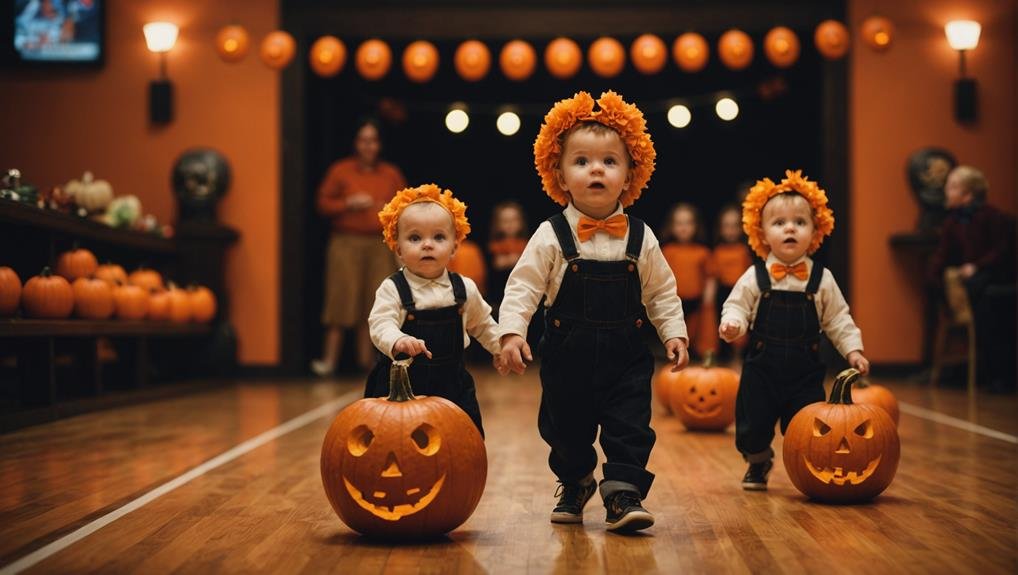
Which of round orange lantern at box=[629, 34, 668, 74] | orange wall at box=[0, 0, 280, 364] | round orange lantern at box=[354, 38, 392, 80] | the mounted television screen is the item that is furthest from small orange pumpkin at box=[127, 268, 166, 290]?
round orange lantern at box=[629, 34, 668, 74]

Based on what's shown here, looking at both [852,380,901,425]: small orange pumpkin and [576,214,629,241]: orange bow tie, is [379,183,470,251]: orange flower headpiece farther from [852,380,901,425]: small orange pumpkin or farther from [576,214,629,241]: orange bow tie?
[852,380,901,425]: small orange pumpkin

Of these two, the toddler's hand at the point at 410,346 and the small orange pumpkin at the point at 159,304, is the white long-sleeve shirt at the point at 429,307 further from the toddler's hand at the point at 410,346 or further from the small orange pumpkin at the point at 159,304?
the small orange pumpkin at the point at 159,304

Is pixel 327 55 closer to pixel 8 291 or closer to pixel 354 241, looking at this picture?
pixel 354 241

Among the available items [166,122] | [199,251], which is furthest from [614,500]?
[166,122]

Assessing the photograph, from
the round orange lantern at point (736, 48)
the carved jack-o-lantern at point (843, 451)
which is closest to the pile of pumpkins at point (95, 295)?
the carved jack-o-lantern at point (843, 451)

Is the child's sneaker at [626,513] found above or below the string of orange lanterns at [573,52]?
below

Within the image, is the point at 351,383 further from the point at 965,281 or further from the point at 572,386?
the point at 572,386

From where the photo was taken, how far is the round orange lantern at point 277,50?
8.97 metres

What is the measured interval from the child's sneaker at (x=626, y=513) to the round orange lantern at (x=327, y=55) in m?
6.57

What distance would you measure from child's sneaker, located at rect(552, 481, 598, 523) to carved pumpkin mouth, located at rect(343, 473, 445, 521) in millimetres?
482

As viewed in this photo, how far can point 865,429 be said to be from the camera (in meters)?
3.65

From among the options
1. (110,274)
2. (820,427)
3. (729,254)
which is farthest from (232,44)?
(820,427)

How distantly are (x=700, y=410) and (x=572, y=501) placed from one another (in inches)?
94.8

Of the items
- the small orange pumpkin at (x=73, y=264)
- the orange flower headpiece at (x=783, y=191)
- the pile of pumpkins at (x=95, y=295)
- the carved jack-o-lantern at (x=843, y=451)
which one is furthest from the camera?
the small orange pumpkin at (x=73, y=264)
